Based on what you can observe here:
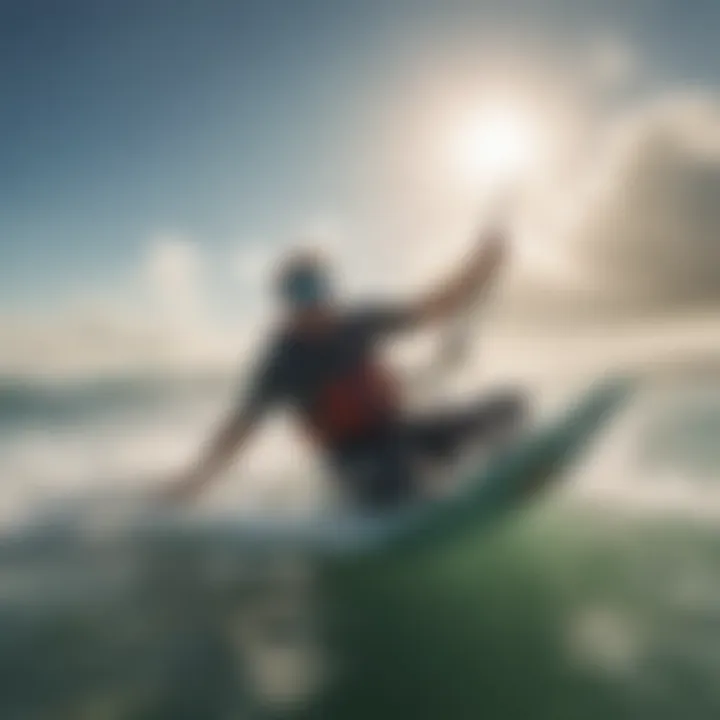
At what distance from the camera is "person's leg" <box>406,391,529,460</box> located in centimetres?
173

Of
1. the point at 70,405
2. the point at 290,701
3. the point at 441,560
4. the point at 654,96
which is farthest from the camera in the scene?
the point at 70,405

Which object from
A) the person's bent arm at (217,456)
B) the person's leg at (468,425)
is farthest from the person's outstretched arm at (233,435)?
the person's leg at (468,425)

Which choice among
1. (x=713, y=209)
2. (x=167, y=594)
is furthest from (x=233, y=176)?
(x=713, y=209)

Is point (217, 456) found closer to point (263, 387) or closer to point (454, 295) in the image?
point (263, 387)

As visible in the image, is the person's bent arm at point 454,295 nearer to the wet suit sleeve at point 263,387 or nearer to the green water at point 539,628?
the wet suit sleeve at point 263,387

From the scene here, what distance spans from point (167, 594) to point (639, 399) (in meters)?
0.97

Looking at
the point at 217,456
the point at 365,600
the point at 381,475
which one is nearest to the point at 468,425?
the point at 381,475

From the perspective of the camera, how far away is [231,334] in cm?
183

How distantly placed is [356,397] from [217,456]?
0.96ft

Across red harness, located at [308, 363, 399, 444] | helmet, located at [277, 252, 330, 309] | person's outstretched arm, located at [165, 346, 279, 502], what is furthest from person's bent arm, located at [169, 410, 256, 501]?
helmet, located at [277, 252, 330, 309]

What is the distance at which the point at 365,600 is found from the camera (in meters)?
1.67

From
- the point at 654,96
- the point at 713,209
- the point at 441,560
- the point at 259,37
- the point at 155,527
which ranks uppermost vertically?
the point at 259,37

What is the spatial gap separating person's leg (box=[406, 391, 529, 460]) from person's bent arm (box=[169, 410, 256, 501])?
1.04 ft

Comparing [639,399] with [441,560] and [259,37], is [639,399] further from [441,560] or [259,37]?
[259,37]
